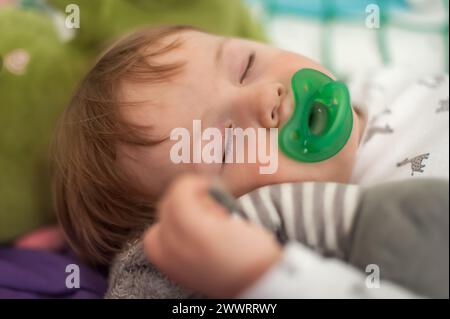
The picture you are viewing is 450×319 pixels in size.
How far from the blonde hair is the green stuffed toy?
94 millimetres

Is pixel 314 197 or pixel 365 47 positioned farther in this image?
pixel 365 47

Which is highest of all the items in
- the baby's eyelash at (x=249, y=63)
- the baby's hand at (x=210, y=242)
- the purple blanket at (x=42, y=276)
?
the baby's eyelash at (x=249, y=63)

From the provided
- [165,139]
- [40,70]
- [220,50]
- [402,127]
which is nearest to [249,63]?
[220,50]

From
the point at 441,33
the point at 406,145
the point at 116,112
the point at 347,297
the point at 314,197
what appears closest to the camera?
the point at 347,297

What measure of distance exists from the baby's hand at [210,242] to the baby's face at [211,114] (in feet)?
0.69

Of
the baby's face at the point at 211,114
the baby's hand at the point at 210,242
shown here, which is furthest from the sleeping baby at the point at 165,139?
the baby's hand at the point at 210,242

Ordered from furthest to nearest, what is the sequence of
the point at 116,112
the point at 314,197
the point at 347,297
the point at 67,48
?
the point at 67,48 → the point at 116,112 → the point at 314,197 → the point at 347,297

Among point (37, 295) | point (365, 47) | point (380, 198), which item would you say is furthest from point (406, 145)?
point (37, 295)

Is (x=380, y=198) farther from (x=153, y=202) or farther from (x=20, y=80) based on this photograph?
(x=20, y=80)

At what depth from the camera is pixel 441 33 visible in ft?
3.89

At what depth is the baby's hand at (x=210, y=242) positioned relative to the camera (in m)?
0.52

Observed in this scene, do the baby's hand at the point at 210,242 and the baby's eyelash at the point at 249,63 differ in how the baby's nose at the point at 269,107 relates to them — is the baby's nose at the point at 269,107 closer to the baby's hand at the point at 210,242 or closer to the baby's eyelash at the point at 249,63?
the baby's eyelash at the point at 249,63

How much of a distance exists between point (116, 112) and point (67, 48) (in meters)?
0.36

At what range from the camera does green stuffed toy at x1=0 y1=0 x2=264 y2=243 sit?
95 cm
